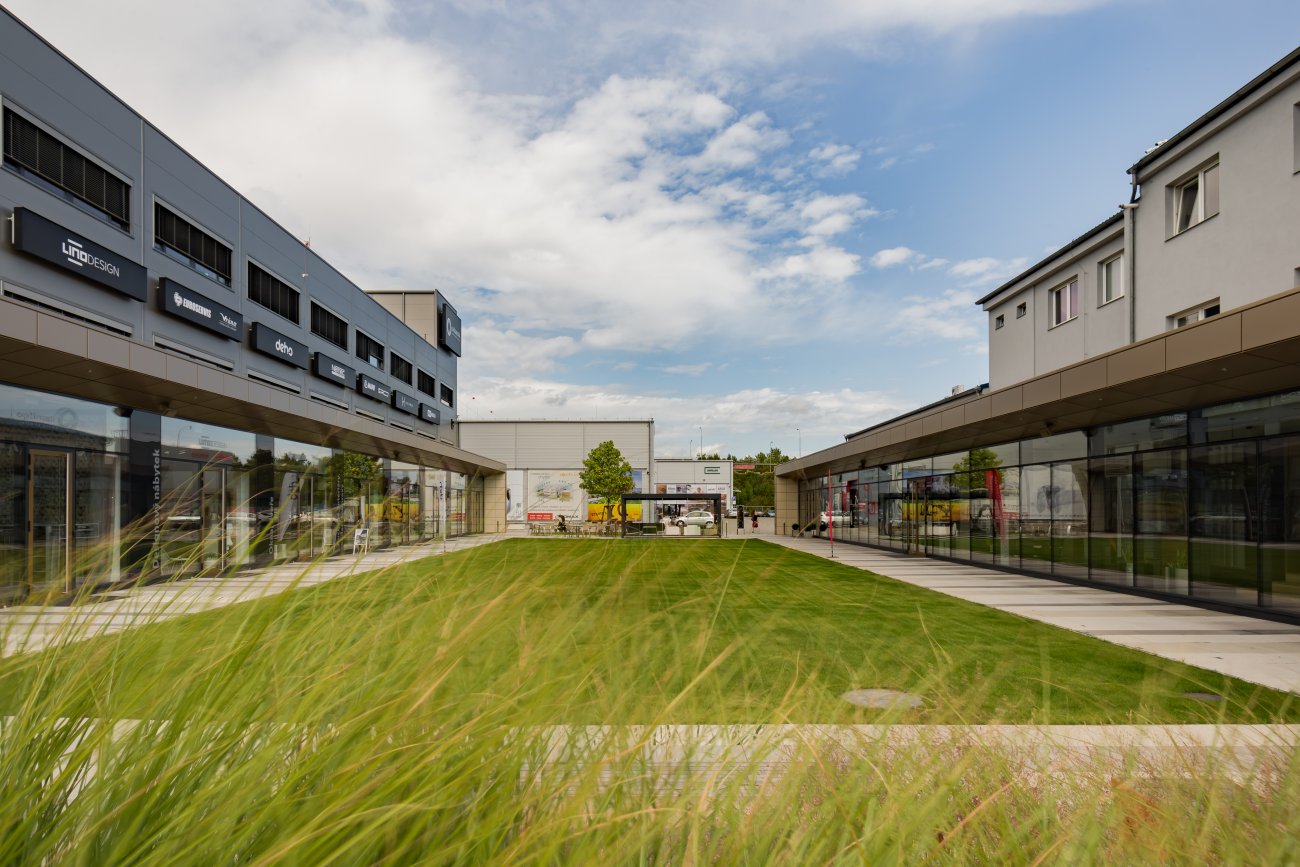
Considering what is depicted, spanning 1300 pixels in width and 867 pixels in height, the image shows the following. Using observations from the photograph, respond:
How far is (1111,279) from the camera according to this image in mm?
18078

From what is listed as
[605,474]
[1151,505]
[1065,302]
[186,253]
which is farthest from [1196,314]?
[605,474]

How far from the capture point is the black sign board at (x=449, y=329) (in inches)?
1794

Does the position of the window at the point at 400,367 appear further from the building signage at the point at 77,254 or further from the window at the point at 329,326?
the building signage at the point at 77,254

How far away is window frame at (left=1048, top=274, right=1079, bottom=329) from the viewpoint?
19609mm

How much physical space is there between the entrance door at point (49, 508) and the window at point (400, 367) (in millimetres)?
26120

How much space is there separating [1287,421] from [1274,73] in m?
6.36

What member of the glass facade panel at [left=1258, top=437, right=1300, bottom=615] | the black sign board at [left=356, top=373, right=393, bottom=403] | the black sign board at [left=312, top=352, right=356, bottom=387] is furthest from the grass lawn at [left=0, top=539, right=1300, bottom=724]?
A: the black sign board at [left=356, top=373, right=393, bottom=403]

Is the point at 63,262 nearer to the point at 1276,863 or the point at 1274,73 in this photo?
the point at 1276,863

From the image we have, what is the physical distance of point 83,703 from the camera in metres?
1.34

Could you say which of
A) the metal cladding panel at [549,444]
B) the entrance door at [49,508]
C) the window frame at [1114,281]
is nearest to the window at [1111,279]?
the window frame at [1114,281]

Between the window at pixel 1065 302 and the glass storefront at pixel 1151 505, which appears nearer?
the glass storefront at pixel 1151 505

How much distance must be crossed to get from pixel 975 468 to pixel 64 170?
75.6ft

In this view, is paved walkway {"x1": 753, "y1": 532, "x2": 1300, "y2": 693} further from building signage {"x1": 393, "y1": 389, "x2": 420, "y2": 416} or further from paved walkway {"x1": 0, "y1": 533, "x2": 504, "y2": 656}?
building signage {"x1": 393, "y1": 389, "x2": 420, "y2": 416}

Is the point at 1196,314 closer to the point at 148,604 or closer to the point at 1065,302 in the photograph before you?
the point at 1065,302
